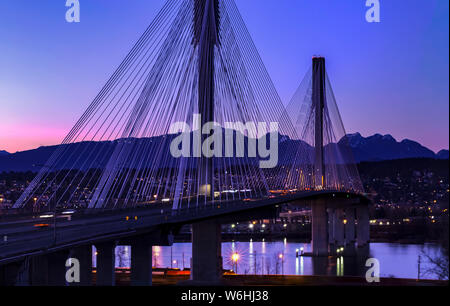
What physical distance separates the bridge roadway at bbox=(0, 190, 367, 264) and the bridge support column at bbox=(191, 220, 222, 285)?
1975 millimetres

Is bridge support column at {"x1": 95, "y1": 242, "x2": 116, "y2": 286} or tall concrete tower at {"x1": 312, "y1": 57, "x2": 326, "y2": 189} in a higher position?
tall concrete tower at {"x1": 312, "y1": 57, "x2": 326, "y2": 189}

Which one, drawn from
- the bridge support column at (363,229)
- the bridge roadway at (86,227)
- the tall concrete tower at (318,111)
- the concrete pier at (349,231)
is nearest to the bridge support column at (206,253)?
the bridge roadway at (86,227)

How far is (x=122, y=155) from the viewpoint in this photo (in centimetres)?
2623

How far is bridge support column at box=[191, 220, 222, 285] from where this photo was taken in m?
35.4

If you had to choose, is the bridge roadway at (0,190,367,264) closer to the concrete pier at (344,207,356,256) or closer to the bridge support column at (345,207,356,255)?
the concrete pier at (344,207,356,256)

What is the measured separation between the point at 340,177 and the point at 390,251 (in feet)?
46.4

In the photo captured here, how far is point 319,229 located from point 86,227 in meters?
55.1

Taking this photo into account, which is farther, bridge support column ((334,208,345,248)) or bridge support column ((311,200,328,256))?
bridge support column ((334,208,345,248))

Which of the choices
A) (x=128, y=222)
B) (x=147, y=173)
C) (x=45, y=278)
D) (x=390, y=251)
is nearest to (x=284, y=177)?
(x=390, y=251)

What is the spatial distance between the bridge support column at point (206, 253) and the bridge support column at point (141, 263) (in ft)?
33.1

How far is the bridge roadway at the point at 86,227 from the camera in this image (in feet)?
52.9

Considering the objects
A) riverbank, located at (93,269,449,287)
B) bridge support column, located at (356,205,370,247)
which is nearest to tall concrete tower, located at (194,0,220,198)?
riverbank, located at (93,269,449,287)

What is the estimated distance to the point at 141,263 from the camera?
83.0ft
